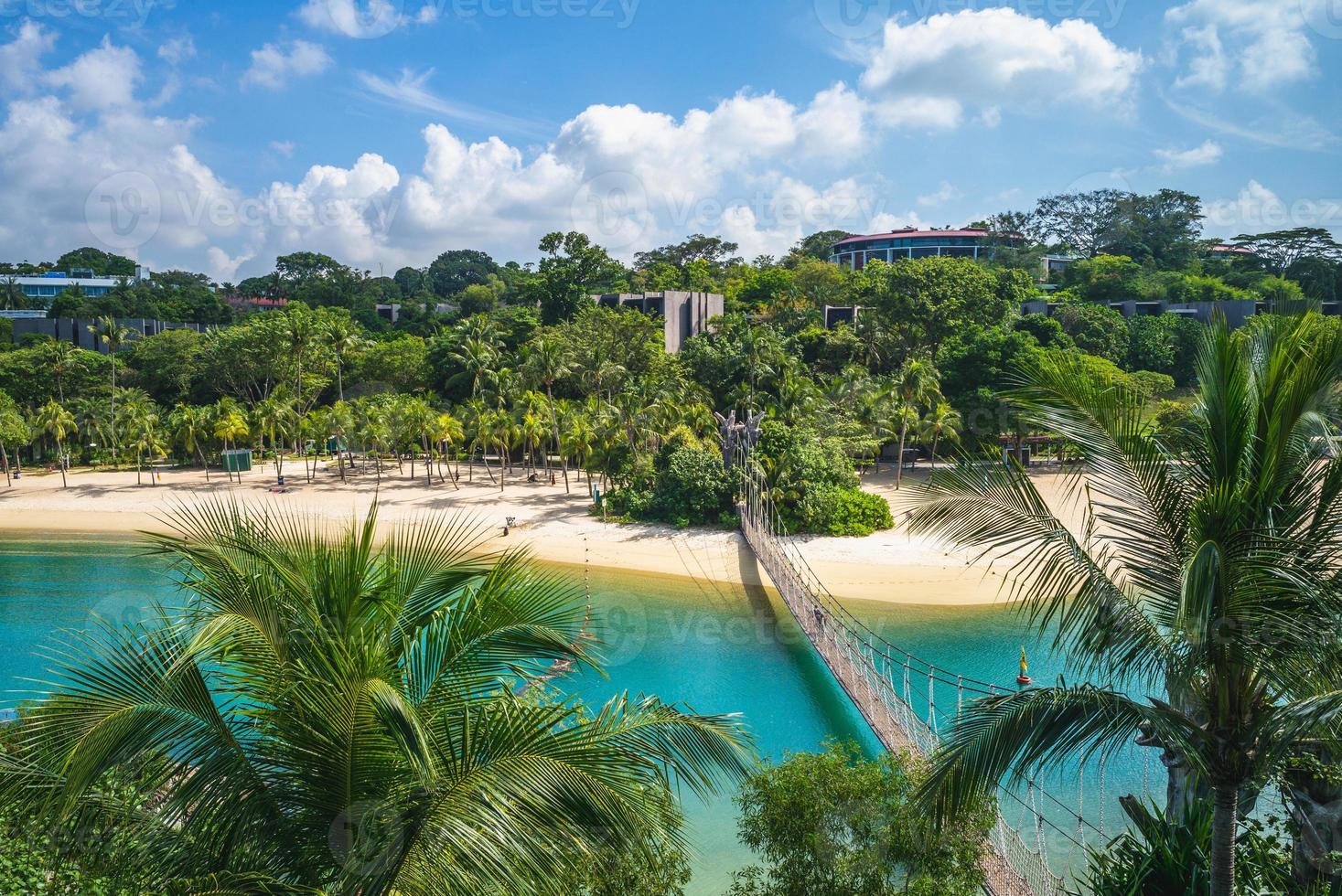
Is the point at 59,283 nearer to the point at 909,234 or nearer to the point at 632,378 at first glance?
the point at 632,378

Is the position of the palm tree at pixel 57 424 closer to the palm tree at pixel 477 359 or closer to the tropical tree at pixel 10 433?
the tropical tree at pixel 10 433

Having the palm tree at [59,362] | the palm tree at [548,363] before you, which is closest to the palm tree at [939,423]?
the palm tree at [548,363]

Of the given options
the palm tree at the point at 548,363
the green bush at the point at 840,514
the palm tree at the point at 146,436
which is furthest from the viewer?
the palm tree at the point at 548,363

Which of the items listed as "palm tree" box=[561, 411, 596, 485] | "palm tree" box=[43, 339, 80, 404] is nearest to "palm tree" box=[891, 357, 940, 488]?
"palm tree" box=[561, 411, 596, 485]

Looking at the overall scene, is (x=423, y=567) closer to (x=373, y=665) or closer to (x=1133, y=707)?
(x=373, y=665)

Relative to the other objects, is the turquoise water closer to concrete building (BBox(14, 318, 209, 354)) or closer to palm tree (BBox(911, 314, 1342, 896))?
palm tree (BBox(911, 314, 1342, 896))
